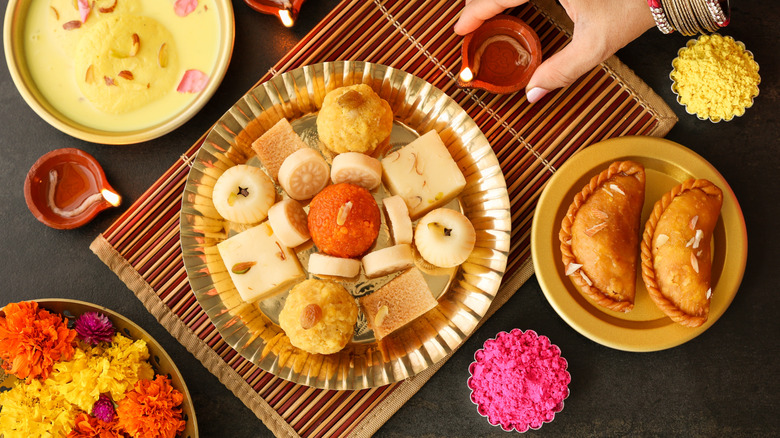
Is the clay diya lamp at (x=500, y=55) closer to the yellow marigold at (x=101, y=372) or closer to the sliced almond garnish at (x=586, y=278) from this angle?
the sliced almond garnish at (x=586, y=278)

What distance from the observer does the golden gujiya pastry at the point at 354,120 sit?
175cm

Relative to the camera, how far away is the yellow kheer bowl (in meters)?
2.00

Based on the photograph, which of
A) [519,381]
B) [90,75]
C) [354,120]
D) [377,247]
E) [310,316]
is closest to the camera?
[310,316]

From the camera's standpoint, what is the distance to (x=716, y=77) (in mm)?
1959

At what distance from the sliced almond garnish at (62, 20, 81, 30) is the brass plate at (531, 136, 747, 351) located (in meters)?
2.04

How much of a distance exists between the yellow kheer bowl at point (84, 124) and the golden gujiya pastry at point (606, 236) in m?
1.49

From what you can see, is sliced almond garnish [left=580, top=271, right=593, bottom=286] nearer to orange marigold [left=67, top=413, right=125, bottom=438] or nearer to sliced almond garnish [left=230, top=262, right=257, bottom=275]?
sliced almond garnish [left=230, top=262, right=257, bottom=275]

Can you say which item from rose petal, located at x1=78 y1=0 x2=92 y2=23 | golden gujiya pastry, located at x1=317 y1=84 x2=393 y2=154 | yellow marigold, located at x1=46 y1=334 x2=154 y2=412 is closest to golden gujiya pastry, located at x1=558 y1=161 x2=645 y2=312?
golden gujiya pastry, located at x1=317 y1=84 x2=393 y2=154

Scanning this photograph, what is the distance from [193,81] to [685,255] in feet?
6.63

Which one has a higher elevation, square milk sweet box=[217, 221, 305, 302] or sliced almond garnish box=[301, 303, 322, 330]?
square milk sweet box=[217, 221, 305, 302]

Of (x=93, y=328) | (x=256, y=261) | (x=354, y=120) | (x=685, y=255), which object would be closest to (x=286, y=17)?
(x=354, y=120)

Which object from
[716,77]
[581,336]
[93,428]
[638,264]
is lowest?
[581,336]

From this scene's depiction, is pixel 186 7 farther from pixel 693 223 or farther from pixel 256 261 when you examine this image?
pixel 693 223

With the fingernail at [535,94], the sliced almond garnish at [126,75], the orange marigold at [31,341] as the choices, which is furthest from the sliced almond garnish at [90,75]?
the fingernail at [535,94]
